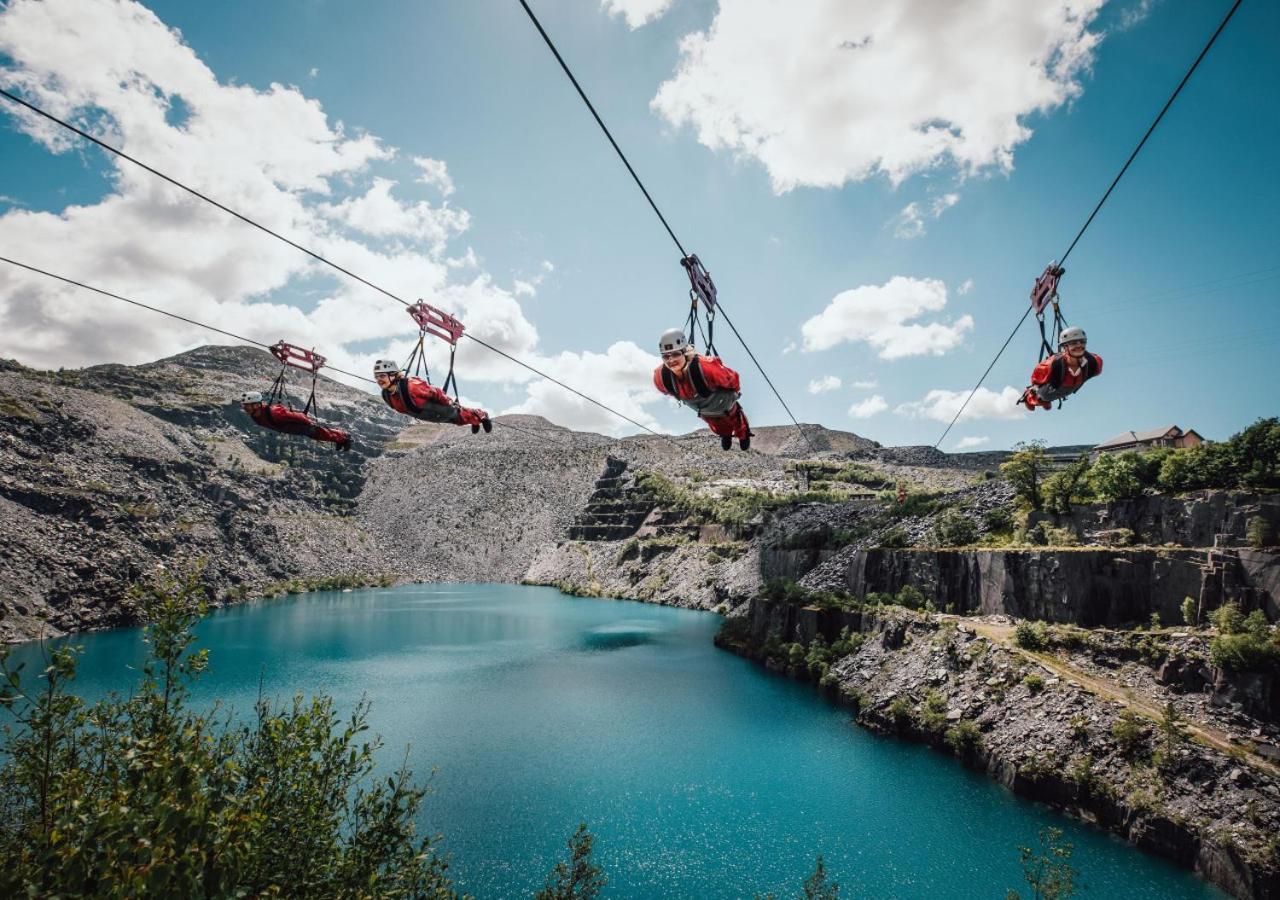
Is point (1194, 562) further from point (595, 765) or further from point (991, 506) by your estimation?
point (595, 765)

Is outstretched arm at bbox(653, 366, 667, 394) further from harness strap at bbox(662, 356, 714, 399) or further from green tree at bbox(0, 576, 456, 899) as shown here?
green tree at bbox(0, 576, 456, 899)

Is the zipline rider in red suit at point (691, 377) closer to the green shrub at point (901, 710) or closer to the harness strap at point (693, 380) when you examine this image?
the harness strap at point (693, 380)

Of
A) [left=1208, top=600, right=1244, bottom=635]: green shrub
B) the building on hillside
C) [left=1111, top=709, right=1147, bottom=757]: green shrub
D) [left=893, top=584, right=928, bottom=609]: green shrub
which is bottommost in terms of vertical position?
[left=1111, top=709, right=1147, bottom=757]: green shrub

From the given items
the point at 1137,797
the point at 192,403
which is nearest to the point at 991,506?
the point at 1137,797

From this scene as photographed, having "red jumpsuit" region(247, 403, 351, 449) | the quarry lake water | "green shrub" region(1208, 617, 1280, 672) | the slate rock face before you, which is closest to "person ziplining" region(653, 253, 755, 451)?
"red jumpsuit" region(247, 403, 351, 449)

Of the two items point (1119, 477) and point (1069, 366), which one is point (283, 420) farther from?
point (1119, 477)

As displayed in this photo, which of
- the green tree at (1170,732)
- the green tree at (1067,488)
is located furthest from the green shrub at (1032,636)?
the green tree at (1067,488)
